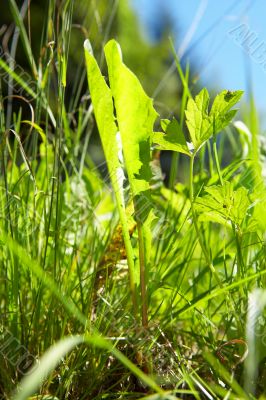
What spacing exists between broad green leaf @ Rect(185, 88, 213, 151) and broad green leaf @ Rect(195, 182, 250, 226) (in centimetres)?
5

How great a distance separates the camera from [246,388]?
19.0 inches

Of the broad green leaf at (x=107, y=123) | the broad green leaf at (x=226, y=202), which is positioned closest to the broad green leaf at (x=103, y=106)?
the broad green leaf at (x=107, y=123)

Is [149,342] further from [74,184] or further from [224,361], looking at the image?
[74,184]

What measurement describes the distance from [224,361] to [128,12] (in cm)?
897

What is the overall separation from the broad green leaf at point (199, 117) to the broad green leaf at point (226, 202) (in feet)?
0.18

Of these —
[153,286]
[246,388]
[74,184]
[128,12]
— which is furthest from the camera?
[128,12]

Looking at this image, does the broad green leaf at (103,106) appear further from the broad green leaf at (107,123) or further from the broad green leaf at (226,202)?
the broad green leaf at (226,202)

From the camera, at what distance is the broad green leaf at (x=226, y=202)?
1.59 ft

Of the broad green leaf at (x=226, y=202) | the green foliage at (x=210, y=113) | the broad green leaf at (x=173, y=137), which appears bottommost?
the broad green leaf at (x=226, y=202)

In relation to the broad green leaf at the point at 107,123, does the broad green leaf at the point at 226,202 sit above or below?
below

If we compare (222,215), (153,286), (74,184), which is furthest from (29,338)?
(74,184)

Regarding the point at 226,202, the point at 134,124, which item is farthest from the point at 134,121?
the point at 226,202

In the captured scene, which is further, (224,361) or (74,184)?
(74,184)

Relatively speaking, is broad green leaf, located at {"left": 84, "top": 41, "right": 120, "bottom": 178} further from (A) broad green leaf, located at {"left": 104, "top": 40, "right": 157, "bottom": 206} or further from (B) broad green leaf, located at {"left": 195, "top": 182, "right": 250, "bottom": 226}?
(B) broad green leaf, located at {"left": 195, "top": 182, "right": 250, "bottom": 226}
